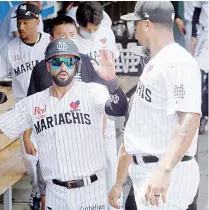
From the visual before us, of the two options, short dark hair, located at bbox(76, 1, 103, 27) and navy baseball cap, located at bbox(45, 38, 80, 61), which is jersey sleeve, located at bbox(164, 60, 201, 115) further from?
short dark hair, located at bbox(76, 1, 103, 27)

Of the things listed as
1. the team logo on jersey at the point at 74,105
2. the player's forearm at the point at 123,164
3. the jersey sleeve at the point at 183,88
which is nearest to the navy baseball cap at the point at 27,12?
the team logo on jersey at the point at 74,105

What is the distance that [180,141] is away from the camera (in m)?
3.38

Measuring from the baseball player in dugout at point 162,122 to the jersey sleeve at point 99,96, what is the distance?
1.70 ft

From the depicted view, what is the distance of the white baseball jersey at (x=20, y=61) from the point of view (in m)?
5.75

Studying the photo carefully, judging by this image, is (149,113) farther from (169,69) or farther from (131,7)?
(131,7)

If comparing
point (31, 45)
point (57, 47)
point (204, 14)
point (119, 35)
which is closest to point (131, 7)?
point (119, 35)

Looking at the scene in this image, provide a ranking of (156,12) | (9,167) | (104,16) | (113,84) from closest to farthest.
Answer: (156,12) < (113,84) < (9,167) < (104,16)

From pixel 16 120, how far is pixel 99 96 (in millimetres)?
544

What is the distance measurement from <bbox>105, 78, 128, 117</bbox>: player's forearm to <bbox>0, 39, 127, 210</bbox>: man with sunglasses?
121 millimetres

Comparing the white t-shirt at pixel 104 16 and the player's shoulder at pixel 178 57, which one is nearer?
the player's shoulder at pixel 178 57

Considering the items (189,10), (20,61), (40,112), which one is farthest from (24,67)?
(189,10)

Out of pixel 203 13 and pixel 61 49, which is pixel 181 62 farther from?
pixel 203 13

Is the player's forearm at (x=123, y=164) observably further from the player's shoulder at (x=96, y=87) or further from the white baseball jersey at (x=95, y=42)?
the white baseball jersey at (x=95, y=42)

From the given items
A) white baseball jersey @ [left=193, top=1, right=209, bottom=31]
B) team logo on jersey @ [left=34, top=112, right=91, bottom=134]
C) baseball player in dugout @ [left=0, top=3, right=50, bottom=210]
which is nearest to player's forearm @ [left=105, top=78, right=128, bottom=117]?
team logo on jersey @ [left=34, top=112, right=91, bottom=134]
